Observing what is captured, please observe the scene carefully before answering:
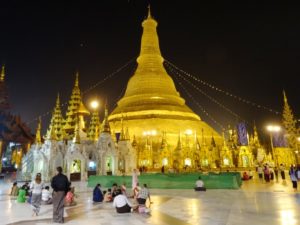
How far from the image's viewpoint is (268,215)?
9.06 m

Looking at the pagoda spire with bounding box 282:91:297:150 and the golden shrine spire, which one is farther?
the pagoda spire with bounding box 282:91:297:150

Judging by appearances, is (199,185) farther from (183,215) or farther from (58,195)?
(58,195)

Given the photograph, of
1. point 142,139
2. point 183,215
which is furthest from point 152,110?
point 183,215

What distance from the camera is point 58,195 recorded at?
8594 mm

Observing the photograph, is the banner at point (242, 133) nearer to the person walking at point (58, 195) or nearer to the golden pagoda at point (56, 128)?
the golden pagoda at point (56, 128)

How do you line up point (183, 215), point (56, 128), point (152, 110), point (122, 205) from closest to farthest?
1. point (183, 215)
2. point (122, 205)
3. point (56, 128)
4. point (152, 110)

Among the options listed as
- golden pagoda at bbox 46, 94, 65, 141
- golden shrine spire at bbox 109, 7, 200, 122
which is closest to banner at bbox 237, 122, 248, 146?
golden shrine spire at bbox 109, 7, 200, 122

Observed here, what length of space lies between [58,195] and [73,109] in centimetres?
2877

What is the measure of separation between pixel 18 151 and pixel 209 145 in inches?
1252

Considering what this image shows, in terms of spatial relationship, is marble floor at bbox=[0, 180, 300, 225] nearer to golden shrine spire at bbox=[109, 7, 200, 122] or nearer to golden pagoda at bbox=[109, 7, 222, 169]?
golden pagoda at bbox=[109, 7, 222, 169]

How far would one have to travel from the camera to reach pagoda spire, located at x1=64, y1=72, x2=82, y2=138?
34.6m

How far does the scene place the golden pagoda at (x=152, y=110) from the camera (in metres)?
39.1

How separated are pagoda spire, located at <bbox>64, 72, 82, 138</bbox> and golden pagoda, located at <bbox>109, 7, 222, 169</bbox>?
6.25 m

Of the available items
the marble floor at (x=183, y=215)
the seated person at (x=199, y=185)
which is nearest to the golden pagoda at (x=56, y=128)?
the seated person at (x=199, y=185)
